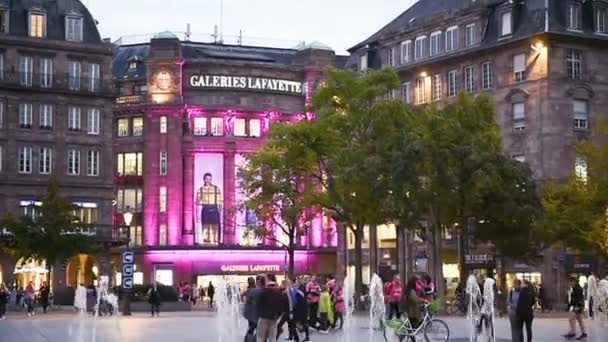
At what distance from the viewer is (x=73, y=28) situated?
8038cm

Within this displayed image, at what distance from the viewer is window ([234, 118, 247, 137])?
96.0m

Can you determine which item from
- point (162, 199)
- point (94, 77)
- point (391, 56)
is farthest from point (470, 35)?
point (162, 199)

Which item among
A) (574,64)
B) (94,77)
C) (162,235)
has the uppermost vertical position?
(94,77)

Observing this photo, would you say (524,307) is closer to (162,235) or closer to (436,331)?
(436,331)

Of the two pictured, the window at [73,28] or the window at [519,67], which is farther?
the window at [73,28]

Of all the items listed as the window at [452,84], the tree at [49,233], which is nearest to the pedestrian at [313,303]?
the tree at [49,233]

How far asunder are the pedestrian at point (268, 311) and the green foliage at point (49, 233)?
45.4m

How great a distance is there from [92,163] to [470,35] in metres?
27.7

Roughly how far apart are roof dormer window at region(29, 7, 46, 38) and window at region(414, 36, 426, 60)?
25735 mm

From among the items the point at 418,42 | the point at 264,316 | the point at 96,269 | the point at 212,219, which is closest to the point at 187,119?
the point at 212,219

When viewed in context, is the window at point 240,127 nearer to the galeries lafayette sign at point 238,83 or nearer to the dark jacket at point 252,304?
the galeries lafayette sign at point 238,83

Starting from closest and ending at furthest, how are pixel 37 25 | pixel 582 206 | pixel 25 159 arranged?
pixel 582 206
pixel 25 159
pixel 37 25

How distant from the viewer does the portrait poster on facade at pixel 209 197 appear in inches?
3755

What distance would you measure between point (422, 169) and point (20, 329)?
20.5 meters
